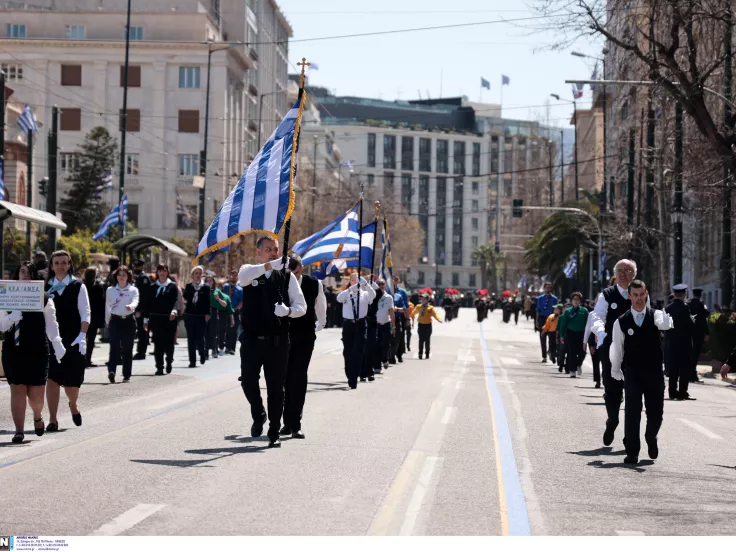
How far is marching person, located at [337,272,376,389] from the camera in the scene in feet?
72.0

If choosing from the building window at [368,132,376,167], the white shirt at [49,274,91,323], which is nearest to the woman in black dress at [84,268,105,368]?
the white shirt at [49,274,91,323]

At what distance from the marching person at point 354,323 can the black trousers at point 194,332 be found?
14.3ft

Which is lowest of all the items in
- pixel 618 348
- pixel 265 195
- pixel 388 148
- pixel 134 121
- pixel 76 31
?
pixel 618 348

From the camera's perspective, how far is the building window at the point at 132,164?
86.5m

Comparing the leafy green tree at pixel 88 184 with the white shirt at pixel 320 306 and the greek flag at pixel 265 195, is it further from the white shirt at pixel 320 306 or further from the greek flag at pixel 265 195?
the white shirt at pixel 320 306

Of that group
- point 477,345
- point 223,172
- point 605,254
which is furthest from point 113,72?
point 477,345

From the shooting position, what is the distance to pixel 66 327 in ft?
44.9

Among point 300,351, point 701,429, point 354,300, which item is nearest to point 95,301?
point 300,351

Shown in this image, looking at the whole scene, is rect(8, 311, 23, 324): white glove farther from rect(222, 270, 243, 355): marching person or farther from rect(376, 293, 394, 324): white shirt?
rect(222, 270, 243, 355): marching person

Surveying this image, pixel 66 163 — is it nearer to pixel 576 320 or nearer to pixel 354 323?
pixel 576 320

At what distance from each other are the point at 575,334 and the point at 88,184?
52425 mm

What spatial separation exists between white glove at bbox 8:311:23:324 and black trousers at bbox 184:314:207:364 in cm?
1323

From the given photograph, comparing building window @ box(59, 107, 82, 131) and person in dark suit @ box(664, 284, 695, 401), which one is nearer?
person in dark suit @ box(664, 284, 695, 401)
